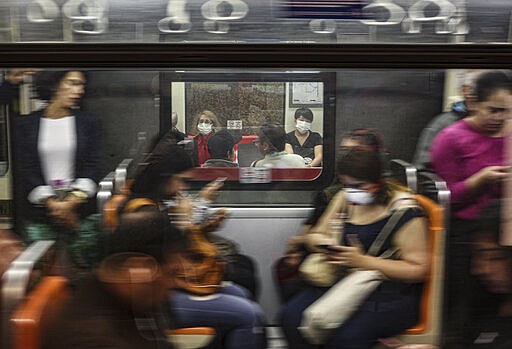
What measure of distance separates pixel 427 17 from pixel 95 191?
1.12 meters

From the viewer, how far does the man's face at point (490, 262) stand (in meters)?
2.62

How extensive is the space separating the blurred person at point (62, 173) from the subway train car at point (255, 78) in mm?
27

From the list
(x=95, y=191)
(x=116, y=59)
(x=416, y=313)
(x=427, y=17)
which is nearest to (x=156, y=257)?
(x=95, y=191)

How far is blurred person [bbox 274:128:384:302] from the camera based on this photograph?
255 centimetres

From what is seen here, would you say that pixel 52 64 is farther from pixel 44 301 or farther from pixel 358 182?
pixel 358 182

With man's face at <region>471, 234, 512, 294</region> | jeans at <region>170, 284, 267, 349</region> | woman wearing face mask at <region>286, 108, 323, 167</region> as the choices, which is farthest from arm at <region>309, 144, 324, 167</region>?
man's face at <region>471, 234, 512, 294</region>

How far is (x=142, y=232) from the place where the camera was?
254 centimetres

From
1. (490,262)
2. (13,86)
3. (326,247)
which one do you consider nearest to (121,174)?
(13,86)

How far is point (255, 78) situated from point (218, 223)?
1.49 ft

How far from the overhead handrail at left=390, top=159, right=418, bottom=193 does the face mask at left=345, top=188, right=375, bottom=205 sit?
0.10 m

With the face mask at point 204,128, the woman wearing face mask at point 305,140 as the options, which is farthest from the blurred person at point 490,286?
the face mask at point 204,128

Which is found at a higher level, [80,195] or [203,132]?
[203,132]

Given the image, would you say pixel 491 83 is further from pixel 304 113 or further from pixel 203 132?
pixel 203 132

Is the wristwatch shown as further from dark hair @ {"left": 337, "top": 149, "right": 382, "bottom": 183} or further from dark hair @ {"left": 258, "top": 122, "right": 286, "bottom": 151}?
dark hair @ {"left": 337, "top": 149, "right": 382, "bottom": 183}
